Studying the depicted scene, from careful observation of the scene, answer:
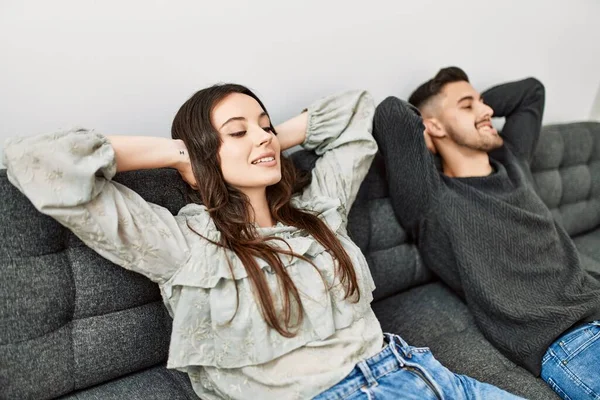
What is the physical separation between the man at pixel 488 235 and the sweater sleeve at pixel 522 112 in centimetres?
10

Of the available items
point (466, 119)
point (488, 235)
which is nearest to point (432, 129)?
point (466, 119)

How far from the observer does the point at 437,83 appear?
175 centimetres

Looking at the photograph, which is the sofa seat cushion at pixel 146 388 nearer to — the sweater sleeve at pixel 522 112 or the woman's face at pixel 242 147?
the woman's face at pixel 242 147

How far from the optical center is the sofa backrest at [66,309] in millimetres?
1036

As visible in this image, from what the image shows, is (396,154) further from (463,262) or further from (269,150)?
(269,150)

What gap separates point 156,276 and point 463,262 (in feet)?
2.98

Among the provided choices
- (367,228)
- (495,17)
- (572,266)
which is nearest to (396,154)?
(367,228)

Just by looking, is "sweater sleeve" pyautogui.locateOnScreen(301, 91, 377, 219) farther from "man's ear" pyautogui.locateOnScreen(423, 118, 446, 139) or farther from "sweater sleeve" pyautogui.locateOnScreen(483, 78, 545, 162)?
"sweater sleeve" pyautogui.locateOnScreen(483, 78, 545, 162)

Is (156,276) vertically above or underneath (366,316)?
above

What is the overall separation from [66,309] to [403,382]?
0.75 meters

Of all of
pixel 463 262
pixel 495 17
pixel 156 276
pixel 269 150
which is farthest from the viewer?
pixel 495 17

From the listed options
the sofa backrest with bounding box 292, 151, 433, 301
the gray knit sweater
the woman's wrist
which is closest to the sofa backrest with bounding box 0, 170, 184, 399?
the woman's wrist

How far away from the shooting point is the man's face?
168 centimetres

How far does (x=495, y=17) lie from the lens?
2062 mm
